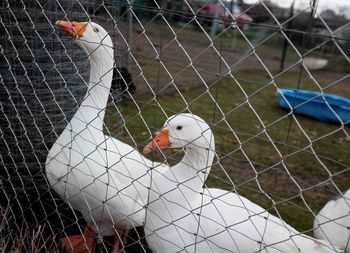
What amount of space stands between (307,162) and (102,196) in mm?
2332

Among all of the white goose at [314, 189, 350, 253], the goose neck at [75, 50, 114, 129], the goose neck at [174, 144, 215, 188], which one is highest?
the white goose at [314, 189, 350, 253]

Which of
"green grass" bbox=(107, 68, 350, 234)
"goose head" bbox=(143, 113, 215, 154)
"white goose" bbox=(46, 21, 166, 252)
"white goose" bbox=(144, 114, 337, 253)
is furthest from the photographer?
"green grass" bbox=(107, 68, 350, 234)

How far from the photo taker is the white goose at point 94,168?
1862 millimetres

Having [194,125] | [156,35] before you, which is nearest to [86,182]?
[194,125]

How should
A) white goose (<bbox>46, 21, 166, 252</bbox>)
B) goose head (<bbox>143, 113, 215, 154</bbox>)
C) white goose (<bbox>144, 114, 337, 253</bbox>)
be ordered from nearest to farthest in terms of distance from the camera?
white goose (<bbox>144, 114, 337, 253</bbox>) < goose head (<bbox>143, 113, 215, 154</bbox>) < white goose (<bbox>46, 21, 166, 252</bbox>)

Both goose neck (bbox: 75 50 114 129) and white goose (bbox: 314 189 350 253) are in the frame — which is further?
goose neck (bbox: 75 50 114 129)

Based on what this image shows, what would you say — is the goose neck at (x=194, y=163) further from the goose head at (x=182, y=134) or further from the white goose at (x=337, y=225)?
the white goose at (x=337, y=225)

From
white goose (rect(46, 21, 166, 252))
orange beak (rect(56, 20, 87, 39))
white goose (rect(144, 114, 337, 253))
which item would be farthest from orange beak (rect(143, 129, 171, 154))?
orange beak (rect(56, 20, 87, 39))

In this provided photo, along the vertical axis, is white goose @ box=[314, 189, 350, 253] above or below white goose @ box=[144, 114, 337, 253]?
above

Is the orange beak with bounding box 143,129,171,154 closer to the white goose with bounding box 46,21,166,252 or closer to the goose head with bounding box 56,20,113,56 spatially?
the white goose with bounding box 46,21,166,252

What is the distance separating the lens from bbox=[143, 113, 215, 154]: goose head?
164 cm

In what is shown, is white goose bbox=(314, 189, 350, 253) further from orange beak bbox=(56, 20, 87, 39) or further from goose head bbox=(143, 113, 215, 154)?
orange beak bbox=(56, 20, 87, 39)

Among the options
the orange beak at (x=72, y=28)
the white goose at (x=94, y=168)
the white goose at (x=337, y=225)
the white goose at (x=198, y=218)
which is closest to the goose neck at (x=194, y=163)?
the white goose at (x=198, y=218)

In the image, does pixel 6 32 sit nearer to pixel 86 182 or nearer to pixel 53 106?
pixel 53 106
